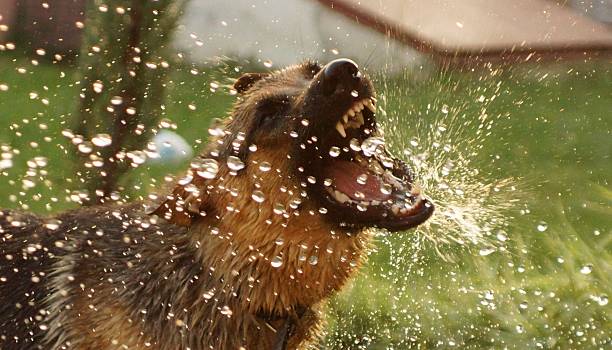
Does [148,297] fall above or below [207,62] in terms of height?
above

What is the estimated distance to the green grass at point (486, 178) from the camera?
377 centimetres

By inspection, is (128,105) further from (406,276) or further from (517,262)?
(517,262)

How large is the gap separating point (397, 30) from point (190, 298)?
3.57 m

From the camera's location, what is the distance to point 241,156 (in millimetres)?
2340

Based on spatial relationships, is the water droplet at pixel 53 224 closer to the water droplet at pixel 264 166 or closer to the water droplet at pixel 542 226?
the water droplet at pixel 264 166

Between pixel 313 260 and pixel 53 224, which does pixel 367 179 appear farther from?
pixel 53 224

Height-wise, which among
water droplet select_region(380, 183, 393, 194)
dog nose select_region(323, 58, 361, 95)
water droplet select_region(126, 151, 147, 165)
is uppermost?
dog nose select_region(323, 58, 361, 95)

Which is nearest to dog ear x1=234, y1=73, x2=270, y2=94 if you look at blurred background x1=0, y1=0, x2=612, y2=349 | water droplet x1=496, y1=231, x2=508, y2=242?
blurred background x1=0, y1=0, x2=612, y2=349

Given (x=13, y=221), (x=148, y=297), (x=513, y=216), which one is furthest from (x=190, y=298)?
(x=513, y=216)

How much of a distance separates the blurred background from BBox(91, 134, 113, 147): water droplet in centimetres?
2

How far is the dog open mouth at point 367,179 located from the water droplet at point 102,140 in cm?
270

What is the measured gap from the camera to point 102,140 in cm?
499

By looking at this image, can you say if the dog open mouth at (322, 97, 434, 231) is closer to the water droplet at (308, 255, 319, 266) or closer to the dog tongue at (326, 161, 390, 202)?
the dog tongue at (326, 161, 390, 202)

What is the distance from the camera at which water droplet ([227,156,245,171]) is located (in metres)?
2.33
